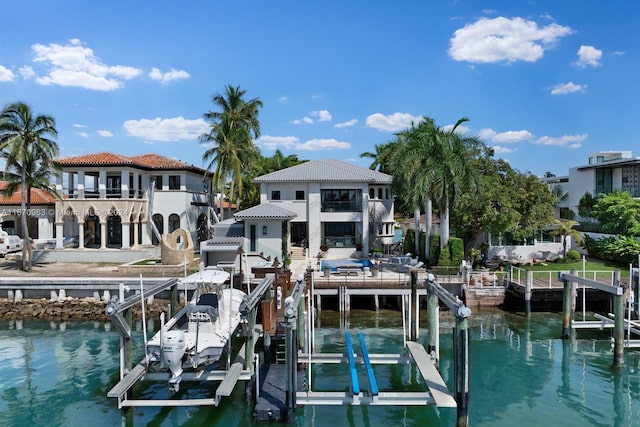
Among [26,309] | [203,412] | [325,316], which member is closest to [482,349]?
[325,316]

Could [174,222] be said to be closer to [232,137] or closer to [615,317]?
[232,137]

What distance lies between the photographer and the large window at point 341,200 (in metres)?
42.8

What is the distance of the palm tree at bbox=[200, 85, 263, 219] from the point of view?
4644 cm

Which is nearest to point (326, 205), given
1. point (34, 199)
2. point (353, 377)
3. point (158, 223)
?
point (158, 223)

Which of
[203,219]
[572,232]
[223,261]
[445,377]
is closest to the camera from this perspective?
[445,377]

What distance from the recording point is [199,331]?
16828 mm

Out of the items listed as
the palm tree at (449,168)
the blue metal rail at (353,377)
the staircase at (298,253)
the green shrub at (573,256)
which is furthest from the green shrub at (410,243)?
the blue metal rail at (353,377)

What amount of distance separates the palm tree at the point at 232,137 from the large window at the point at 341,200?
29.9ft

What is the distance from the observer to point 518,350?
2252 centimetres

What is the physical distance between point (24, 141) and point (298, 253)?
23069mm

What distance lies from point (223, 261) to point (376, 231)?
17703 millimetres

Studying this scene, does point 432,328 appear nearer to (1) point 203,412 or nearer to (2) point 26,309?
(1) point 203,412

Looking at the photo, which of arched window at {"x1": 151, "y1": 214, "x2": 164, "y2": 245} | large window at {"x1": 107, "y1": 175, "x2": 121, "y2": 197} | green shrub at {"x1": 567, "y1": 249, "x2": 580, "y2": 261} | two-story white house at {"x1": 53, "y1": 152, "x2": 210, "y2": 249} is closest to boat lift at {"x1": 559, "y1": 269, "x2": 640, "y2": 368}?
green shrub at {"x1": 567, "y1": 249, "x2": 580, "y2": 261}

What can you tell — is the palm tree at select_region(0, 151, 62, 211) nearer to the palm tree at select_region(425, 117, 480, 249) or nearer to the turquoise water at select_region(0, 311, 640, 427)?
the turquoise water at select_region(0, 311, 640, 427)
